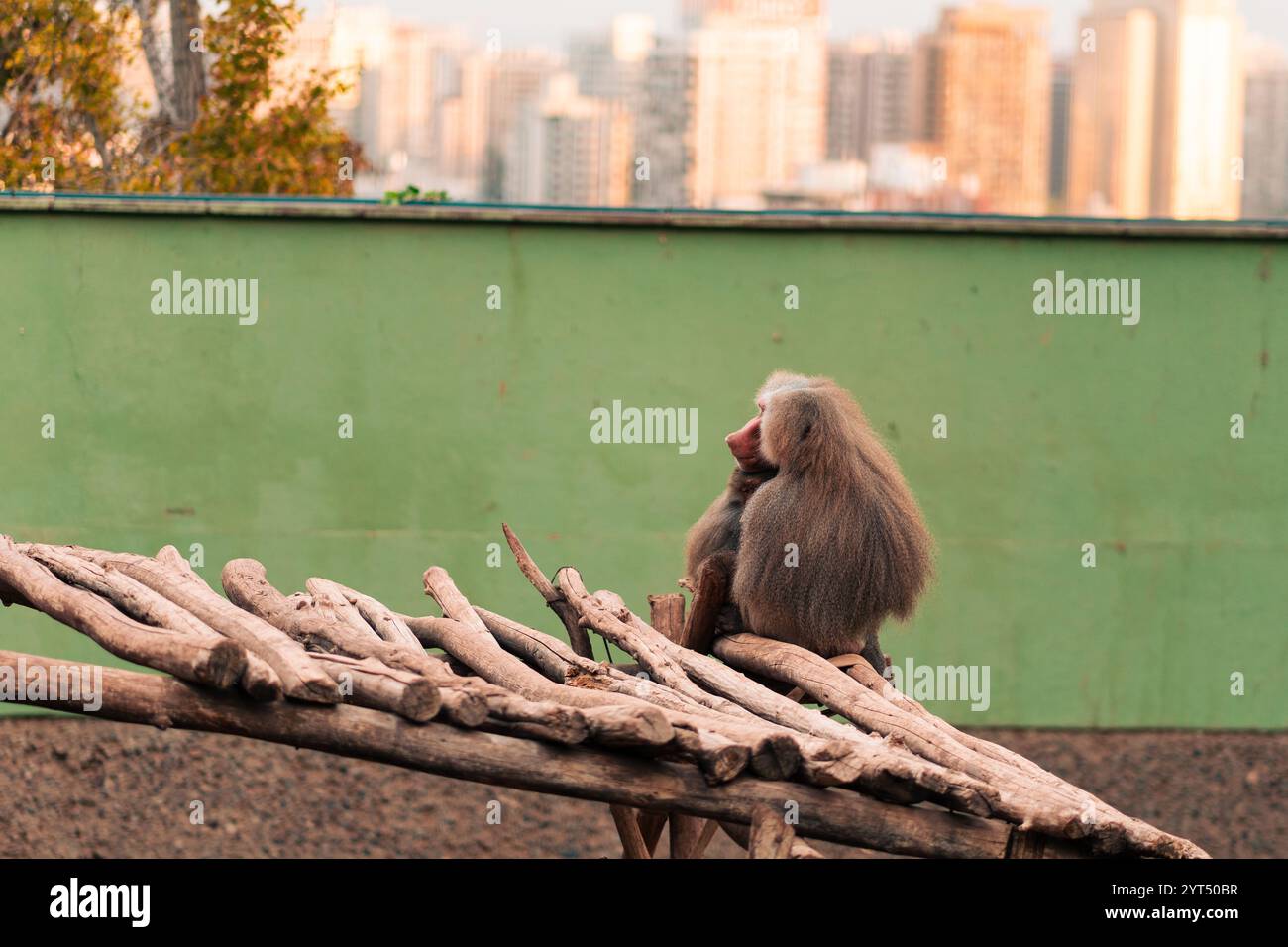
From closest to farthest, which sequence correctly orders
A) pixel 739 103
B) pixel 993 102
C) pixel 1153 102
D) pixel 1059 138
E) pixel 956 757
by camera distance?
pixel 956 757, pixel 739 103, pixel 1153 102, pixel 993 102, pixel 1059 138

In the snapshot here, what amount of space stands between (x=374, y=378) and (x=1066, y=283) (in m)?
3.96

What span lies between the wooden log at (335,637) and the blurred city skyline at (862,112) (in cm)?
2664

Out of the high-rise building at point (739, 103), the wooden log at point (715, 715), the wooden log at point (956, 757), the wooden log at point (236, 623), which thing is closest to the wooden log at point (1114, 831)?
the wooden log at point (956, 757)

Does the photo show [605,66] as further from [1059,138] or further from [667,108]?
[1059,138]

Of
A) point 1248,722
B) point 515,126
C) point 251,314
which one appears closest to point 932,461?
point 1248,722

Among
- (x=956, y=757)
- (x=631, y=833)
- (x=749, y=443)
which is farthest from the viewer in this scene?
(x=631, y=833)

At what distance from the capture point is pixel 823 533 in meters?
5.56

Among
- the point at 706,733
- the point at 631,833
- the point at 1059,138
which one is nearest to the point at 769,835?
the point at 706,733

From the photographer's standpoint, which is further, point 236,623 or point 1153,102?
point 1153,102

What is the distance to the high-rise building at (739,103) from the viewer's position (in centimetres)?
5003

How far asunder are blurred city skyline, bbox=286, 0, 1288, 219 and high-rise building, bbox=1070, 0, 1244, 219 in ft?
0.31

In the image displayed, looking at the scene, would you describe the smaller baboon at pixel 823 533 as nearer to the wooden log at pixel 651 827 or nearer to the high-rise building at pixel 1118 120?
the wooden log at pixel 651 827

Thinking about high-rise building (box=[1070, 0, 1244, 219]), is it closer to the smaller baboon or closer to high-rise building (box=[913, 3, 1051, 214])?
high-rise building (box=[913, 3, 1051, 214])

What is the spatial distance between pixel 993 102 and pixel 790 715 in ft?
236
